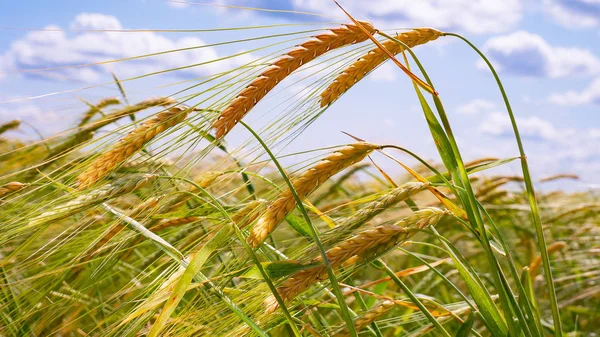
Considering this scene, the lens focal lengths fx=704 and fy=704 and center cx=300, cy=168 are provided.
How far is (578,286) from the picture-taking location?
271 cm

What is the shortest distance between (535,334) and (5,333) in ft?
3.73

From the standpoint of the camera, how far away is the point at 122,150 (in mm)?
1230

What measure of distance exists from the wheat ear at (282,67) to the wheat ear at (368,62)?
0.05 metres

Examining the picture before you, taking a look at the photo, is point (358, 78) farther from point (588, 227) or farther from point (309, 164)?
point (588, 227)

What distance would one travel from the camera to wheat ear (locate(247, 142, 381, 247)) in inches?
42.9

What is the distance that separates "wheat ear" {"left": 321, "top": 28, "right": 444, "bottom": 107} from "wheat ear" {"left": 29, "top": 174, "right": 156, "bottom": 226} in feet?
1.20

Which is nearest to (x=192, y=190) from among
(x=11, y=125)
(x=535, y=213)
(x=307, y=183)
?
(x=307, y=183)

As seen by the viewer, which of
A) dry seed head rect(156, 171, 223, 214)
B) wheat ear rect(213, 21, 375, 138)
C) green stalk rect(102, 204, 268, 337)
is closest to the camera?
green stalk rect(102, 204, 268, 337)

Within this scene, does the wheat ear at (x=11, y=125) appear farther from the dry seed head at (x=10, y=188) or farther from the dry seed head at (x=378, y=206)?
the dry seed head at (x=378, y=206)

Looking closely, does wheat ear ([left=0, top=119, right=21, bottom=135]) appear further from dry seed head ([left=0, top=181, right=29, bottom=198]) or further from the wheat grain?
the wheat grain

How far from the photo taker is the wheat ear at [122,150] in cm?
122

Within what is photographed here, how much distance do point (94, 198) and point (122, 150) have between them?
102mm

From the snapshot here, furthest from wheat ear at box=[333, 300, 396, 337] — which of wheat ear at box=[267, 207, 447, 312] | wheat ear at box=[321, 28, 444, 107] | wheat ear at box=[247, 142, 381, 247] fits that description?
wheat ear at box=[321, 28, 444, 107]

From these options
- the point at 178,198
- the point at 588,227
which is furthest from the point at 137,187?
the point at 588,227
